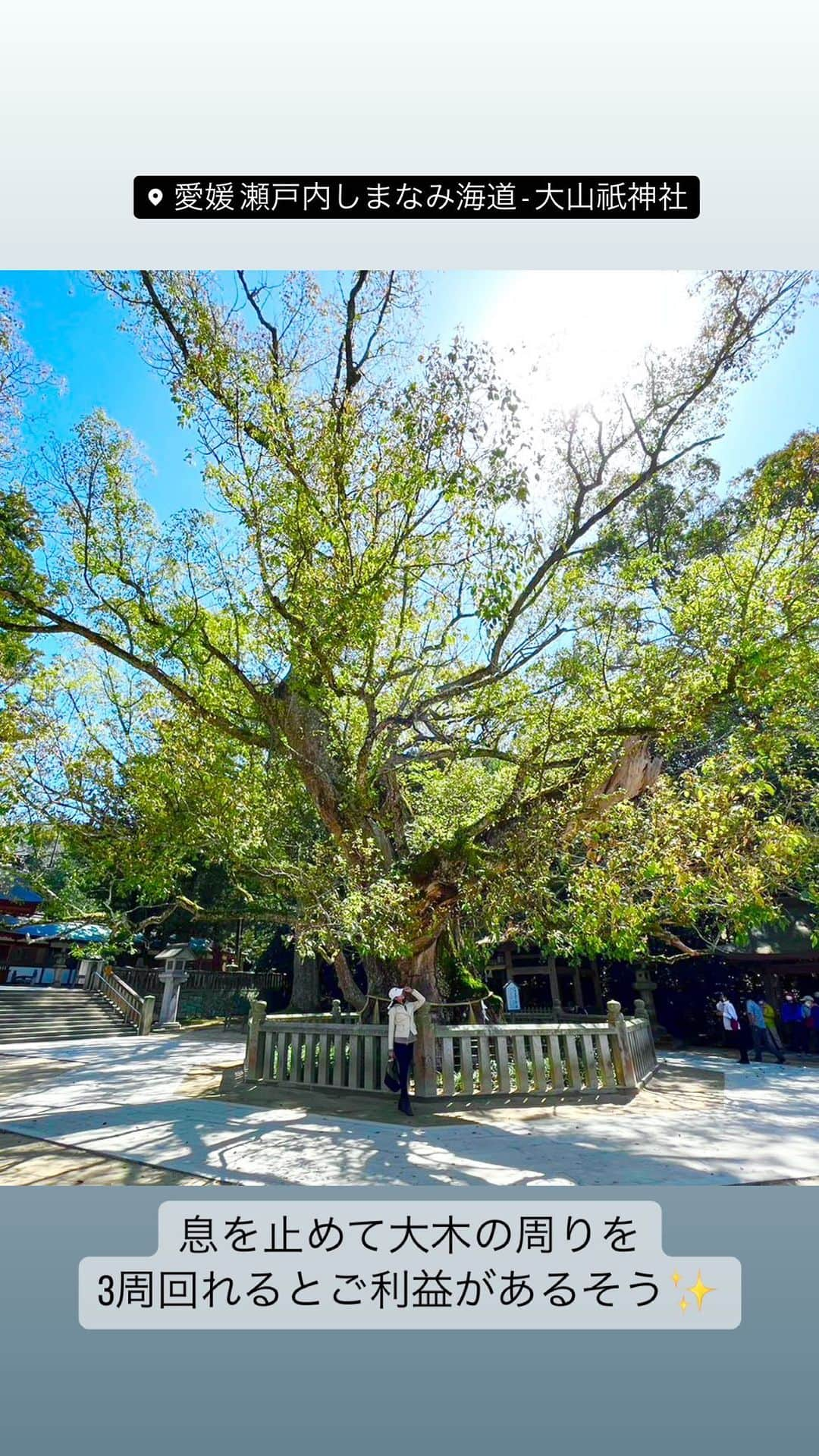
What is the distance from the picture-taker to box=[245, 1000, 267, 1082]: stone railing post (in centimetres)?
723

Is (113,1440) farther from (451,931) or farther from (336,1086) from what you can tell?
(451,931)

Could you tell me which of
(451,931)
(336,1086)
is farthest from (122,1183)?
(451,931)

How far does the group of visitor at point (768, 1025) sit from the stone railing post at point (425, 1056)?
6.35 meters

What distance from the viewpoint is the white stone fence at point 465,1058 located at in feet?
20.6

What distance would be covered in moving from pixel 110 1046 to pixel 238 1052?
9.49 ft

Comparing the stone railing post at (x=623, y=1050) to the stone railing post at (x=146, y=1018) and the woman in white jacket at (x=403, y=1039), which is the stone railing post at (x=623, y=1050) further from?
the stone railing post at (x=146, y=1018)

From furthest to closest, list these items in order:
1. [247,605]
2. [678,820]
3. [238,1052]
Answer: [238,1052] → [247,605] → [678,820]

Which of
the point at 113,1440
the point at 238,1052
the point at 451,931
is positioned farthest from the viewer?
the point at 238,1052

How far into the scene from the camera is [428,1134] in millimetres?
4938

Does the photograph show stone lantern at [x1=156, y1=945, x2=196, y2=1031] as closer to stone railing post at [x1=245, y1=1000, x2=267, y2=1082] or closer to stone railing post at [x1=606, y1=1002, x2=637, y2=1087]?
stone railing post at [x1=245, y1=1000, x2=267, y2=1082]

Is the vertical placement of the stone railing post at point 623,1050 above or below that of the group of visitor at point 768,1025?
above

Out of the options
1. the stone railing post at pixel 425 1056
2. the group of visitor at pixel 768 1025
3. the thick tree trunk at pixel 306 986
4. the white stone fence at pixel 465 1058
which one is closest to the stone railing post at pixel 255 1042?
the white stone fence at pixel 465 1058

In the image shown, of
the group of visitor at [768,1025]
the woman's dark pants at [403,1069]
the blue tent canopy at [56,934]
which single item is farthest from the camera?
the blue tent canopy at [56,934]

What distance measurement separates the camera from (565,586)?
655 centimetres
